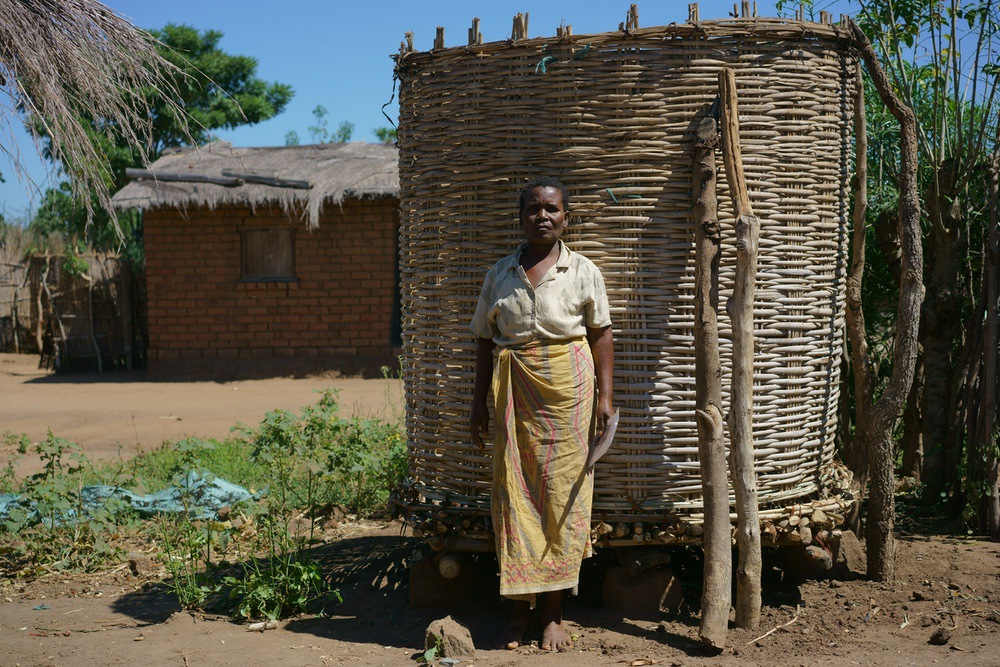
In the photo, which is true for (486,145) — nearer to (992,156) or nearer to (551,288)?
(551,288)

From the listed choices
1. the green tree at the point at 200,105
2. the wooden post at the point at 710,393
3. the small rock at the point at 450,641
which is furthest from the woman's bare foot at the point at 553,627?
the green tree at the point at 200,105

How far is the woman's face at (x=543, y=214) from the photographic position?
3.50 meters

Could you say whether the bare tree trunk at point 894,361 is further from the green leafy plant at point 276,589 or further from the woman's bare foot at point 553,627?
the green leafy plant at point 276,589

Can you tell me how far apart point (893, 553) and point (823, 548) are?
15.7 inches

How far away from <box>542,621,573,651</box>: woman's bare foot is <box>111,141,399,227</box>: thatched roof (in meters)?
8.48

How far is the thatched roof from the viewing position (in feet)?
38.0

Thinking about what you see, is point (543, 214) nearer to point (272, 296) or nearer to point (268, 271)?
point (272, 296)

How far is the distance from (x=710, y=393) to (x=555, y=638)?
1.11 meters

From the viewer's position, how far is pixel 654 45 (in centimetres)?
364

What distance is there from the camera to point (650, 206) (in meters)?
3.67

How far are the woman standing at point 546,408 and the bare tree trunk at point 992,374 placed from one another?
2303mm

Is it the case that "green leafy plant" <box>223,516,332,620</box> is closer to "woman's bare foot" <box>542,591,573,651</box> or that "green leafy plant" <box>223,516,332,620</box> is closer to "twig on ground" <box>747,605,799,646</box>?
"woman's bare foot" <box>542,591,573,651</box>

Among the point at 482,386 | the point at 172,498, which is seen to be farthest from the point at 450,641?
the point at 172,498

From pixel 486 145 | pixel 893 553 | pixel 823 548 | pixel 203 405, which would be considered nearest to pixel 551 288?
pixel 486 145
